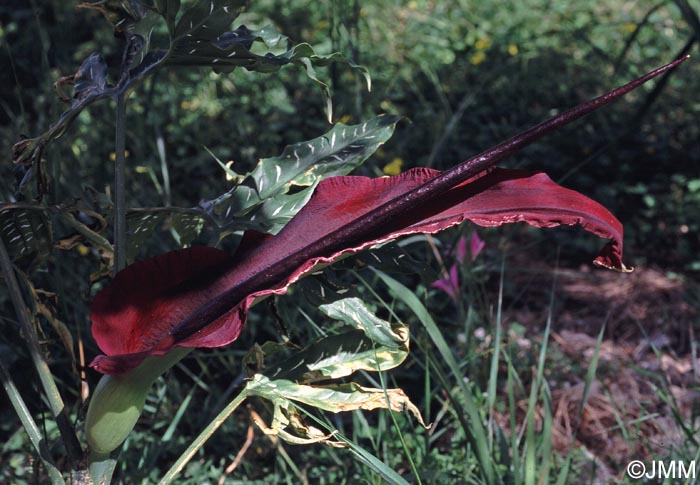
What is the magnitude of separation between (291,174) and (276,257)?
21cm

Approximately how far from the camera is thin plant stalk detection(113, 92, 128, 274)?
974mm

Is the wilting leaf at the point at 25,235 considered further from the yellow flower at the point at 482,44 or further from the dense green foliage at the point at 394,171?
the yellow flower at the point at 482,44

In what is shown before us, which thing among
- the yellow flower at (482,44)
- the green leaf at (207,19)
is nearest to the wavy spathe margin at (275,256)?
the green leaf at (207,19)

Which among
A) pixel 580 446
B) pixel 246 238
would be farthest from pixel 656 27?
pixel 246 238

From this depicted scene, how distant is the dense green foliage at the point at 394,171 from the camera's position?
1243 mm

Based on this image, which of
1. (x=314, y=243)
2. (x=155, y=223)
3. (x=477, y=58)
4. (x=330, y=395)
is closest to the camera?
(x=314, y=243)

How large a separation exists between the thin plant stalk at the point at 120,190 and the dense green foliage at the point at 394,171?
6 cm

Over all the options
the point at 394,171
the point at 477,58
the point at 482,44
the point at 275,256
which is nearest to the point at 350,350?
the point at 275,256

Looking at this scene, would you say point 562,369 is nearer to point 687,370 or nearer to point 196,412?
point 687,370

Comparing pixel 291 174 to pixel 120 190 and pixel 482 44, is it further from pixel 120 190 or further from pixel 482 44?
pixel 482 44

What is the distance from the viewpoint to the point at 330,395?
963 mm

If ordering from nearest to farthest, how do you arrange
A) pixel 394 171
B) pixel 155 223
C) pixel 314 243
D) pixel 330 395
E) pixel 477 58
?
pixel 314 243 < pixel 330 395 < pixel 155 223 < pixel 394 171 < pixel 477 58

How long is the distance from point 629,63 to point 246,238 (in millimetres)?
2672

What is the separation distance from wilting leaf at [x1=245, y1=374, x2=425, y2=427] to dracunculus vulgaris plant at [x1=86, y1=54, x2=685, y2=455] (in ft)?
0.39
